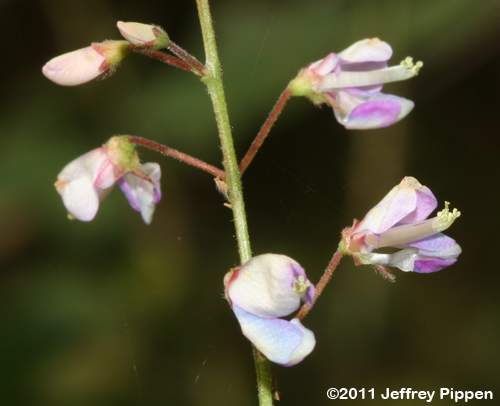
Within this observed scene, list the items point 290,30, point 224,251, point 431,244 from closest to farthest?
1. point 431,244
2. point 290,30
3. point 224,251

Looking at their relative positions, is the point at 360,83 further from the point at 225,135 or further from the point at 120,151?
the point at 120,151

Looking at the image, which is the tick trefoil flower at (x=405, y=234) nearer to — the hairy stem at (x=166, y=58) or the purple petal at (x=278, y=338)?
the purple petal at (x=278, y=338)

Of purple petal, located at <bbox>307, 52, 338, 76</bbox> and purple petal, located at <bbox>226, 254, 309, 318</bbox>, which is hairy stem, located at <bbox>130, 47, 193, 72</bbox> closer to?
purple petal, located at <bbox>307, 52, 338, 76</bbox>

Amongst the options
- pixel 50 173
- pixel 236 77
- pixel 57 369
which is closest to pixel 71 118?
pixel 50 173

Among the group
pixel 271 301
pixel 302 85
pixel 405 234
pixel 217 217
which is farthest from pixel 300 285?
pixel 217 217

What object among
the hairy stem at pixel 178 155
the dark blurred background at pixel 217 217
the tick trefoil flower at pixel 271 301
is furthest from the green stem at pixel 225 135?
the dark blurred background at pixel 217 217

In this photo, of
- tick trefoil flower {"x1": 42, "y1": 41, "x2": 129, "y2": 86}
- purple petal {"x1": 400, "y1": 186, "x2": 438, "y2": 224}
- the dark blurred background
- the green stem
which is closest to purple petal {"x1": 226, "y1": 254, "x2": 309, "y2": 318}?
the green stem

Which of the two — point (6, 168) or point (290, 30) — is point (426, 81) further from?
point (6, 168)
